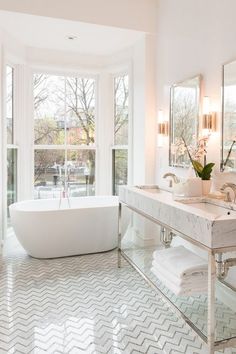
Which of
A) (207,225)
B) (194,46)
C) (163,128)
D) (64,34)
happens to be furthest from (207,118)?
(64,34)

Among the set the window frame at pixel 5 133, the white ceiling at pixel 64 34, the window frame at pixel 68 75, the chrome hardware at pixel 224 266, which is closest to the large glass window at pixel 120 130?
the window frame at pixel 68 75

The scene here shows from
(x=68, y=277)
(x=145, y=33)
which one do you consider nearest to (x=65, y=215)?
(x=68, y=277)

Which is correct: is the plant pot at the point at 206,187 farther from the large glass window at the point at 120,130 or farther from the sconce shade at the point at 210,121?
the large glass window at the point at 120,130

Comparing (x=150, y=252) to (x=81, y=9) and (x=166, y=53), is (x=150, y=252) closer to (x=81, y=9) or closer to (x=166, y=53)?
(x=166, y=53)

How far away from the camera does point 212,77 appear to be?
2812mm

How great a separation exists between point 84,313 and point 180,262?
0.85 metres

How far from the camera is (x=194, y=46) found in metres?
3.09

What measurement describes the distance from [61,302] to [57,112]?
2873mm

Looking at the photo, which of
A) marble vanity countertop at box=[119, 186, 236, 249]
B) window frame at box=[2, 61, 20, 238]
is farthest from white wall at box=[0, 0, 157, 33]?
marble vanity countertop at box=[119, 186, 236, 249]

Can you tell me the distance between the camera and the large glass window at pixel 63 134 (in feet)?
15.5

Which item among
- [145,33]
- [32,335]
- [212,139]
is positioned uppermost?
[145,33]

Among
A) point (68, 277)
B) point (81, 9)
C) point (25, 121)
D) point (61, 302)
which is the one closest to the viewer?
point (61, 302)

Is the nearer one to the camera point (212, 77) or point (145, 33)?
point (212, 77)

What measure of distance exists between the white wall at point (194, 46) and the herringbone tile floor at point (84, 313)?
124 cm
